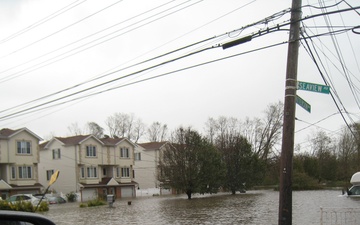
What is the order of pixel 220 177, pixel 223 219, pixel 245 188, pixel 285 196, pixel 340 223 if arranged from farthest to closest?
pixel 245 188
pixel 220 177
pixel 223 219
pixel 340 223
pixel 285 196

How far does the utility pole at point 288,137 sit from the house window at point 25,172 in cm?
4798

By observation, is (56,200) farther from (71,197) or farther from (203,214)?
(203,214)

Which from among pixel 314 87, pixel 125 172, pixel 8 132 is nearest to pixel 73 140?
pixel 8 132

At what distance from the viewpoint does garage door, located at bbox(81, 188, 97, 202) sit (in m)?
58.9

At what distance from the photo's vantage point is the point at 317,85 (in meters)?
11.2

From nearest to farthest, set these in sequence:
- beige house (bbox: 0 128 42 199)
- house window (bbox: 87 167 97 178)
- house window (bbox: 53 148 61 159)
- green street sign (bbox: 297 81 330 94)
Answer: green street sign (bbox: 297 81 330 94), beige house (bbox: 0 128 42 199), house window (bbox: 87 167 97 178), house window (bbox: 53 148 61 159)

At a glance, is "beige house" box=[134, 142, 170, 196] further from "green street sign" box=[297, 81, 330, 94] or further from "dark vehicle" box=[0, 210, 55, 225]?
"dark vehicle" box=[0, 210, 55, 225]

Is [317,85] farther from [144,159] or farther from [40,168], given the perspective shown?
[144,159]

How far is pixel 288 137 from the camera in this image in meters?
10.7

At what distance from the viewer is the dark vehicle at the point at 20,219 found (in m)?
3.08

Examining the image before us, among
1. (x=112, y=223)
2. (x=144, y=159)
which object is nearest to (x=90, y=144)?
(x=144, y=159)

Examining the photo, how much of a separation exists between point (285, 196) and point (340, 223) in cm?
589

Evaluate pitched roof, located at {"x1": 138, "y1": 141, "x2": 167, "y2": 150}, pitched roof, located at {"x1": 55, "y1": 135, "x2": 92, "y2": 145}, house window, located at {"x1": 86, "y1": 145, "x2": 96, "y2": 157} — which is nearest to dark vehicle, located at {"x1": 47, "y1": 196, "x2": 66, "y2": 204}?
pitched roof, located at {"x1": 55, "y1": 135, "x2": 92, "y2": 145}

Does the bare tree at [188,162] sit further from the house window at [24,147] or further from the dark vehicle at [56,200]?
the house window at [24,147]
